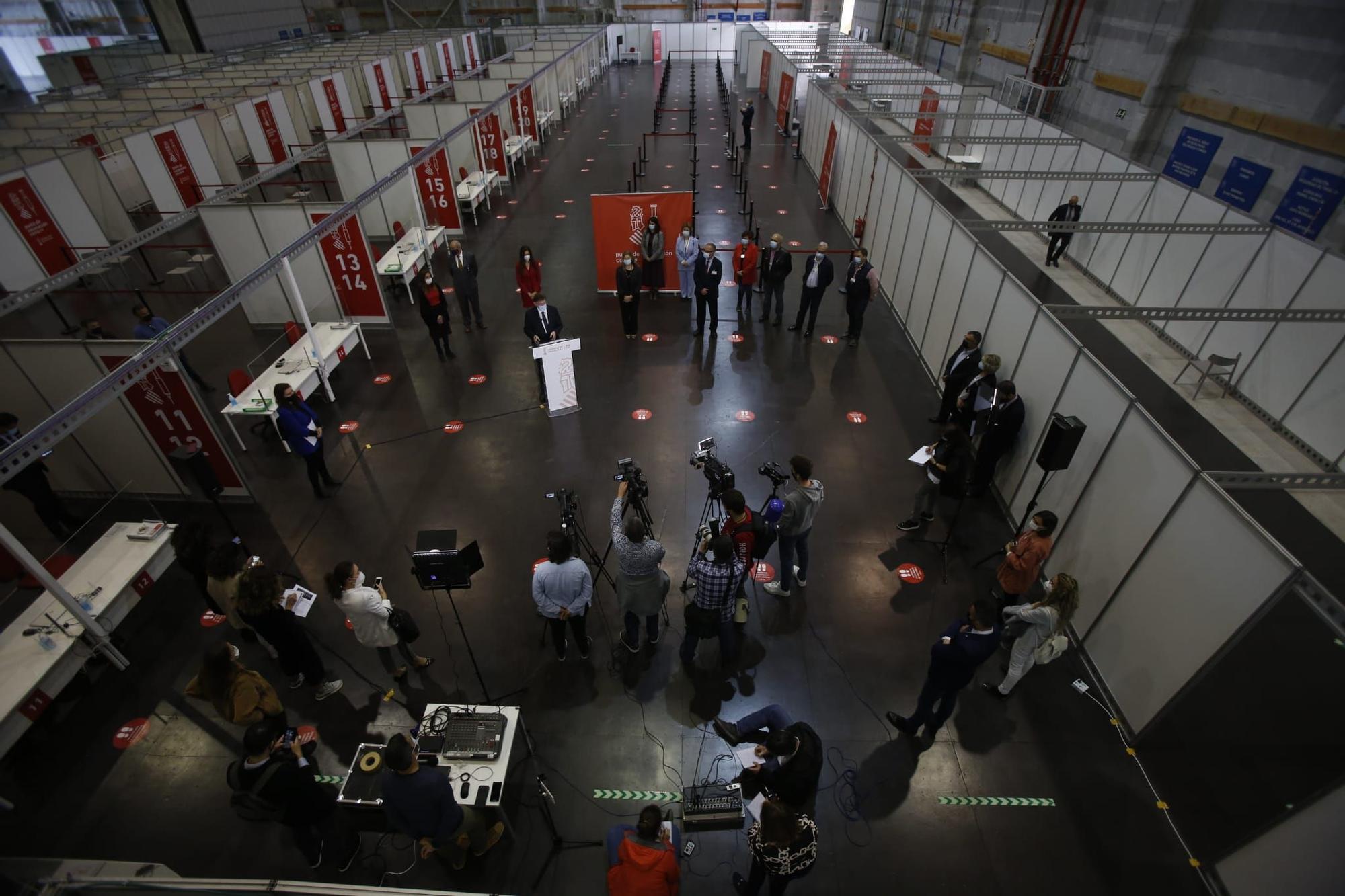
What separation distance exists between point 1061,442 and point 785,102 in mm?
19038

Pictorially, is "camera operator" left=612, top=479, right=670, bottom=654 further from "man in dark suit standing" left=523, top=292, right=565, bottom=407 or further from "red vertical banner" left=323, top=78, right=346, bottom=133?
"red vertical banner" left=323, top=78, right=346, bottom=133

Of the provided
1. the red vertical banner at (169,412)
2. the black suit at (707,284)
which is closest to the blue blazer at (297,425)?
the red vertical banner at (169,412)

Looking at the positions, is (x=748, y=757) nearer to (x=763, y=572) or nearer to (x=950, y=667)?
(x=950, y=667)

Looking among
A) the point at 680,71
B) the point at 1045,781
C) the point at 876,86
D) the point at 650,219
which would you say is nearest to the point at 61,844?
the point at 1045,781

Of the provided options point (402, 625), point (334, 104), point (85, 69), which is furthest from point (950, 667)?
point (85, 69)

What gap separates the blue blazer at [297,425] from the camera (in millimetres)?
5770

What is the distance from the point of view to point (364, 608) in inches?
163

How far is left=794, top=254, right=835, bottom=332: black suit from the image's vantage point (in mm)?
8438

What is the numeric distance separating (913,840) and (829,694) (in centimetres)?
107

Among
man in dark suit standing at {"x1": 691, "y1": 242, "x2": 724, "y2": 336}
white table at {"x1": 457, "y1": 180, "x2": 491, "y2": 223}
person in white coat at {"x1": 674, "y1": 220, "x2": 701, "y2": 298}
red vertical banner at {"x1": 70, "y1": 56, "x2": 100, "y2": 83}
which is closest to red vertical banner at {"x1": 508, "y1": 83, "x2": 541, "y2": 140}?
white table at {"x1": 457, "y1": 180, "x2": 491, "y2": 223}

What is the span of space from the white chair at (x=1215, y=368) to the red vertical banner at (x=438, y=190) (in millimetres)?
12742

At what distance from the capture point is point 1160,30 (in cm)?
1145

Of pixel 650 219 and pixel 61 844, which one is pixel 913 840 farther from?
pixel 650 219

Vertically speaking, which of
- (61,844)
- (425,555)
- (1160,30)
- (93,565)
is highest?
(1160,30)
